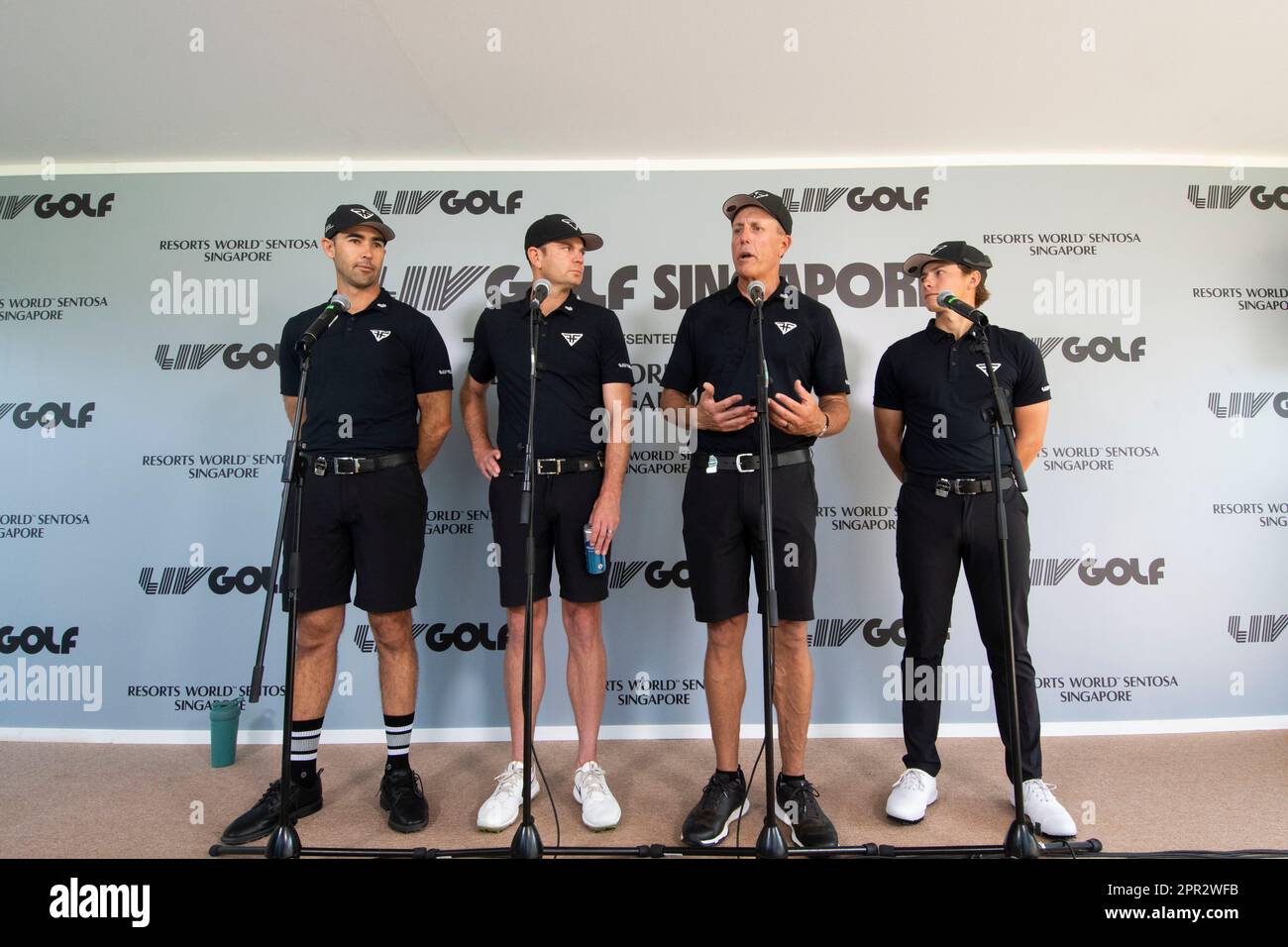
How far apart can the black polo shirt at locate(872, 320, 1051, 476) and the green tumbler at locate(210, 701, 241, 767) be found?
298cm

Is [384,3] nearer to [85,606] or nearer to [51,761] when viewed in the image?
[85,606]

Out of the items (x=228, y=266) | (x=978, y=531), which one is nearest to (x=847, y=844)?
(x=978, y=531)

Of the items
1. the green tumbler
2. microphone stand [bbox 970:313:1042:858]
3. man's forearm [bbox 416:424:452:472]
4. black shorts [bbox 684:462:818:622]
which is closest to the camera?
microphone stand [bbox 970:313:1042:858]

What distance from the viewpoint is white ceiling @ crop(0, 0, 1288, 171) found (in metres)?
2.49

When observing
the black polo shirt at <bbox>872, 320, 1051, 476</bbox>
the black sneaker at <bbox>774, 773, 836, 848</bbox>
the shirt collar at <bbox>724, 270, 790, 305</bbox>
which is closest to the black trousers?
the black polo shirt at <bbox>872, 320, 1051, 476</bbox>

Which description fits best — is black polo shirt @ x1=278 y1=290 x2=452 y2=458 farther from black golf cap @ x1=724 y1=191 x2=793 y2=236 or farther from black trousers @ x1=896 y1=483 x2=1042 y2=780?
black trousers @ x1=896 y1=483 x2=1042 y2=780

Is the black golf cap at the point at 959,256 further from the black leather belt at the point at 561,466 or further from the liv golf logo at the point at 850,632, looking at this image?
the liv golf logo at the point at 850,632

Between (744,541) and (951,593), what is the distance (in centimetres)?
80

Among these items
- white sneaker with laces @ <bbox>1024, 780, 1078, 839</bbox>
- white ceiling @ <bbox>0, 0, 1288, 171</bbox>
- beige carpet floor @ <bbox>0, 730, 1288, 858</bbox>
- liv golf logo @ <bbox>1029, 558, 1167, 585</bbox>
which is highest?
white ceiling @ <bbox>0, 0, 1288, 171</bbox>

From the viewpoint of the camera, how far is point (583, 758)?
245 cm

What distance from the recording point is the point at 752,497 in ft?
7.22

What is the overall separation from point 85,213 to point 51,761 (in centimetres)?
261

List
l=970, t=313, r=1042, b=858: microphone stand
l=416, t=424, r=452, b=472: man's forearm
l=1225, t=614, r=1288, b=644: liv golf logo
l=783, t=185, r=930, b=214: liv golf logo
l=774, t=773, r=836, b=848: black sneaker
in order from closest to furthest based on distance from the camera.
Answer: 1. l=970, t=313, r=1042, b=858: microphone stand
2. l=774, t=773, r=836, b=848: black sneaker
3. l=416, t=424, r=452, b=472: man's forearm
4. l=1225, t=614, r=1288, b=644: liv golf logo
5. l=783, t=185, r=930, b=214: liv golf logo

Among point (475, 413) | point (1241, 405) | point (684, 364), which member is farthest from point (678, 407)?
point (1241, 405)
